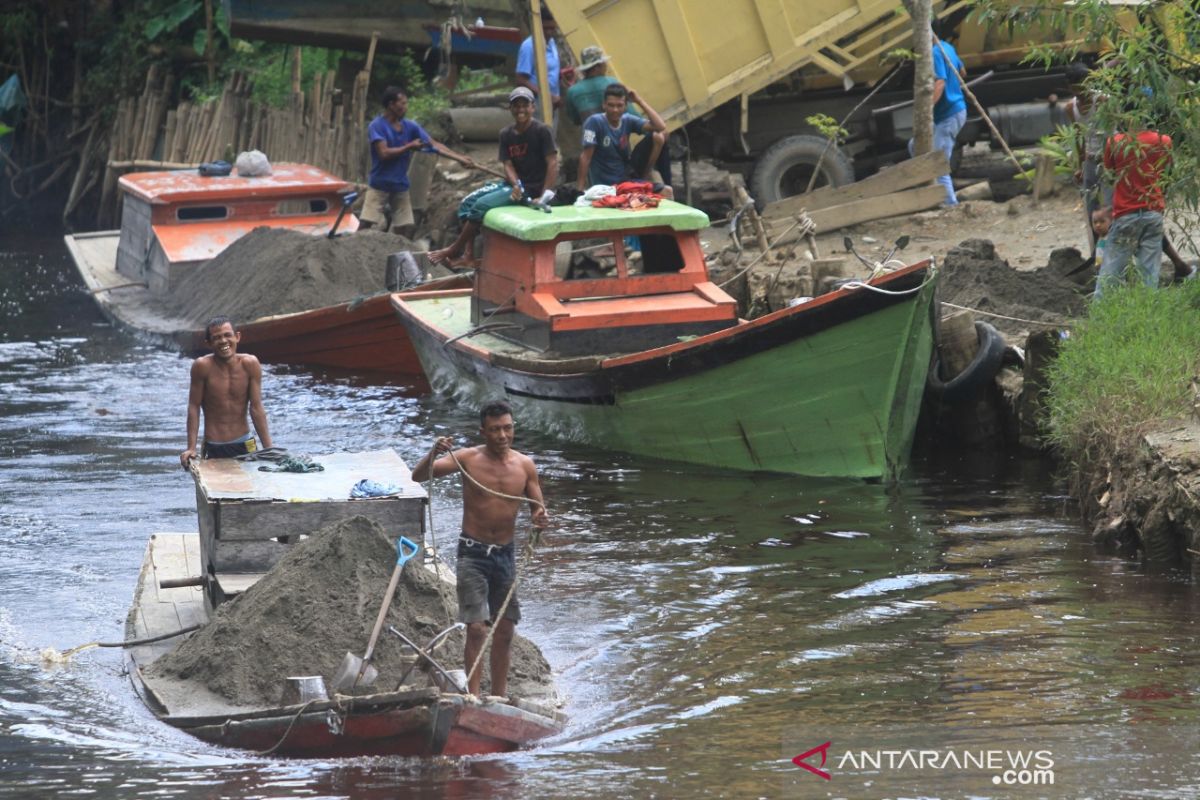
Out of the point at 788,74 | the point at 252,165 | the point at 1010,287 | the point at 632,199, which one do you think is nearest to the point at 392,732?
the point at 632,199

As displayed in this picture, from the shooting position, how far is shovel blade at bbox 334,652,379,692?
24.0ft

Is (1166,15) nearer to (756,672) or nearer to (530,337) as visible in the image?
A: (530,337)

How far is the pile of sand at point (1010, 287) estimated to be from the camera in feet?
46.0

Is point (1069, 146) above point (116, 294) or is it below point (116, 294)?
above

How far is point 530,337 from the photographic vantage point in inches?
563

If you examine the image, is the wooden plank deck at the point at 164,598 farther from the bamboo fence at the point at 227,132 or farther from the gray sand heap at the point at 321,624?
the bamboo fence at the point at 227,132

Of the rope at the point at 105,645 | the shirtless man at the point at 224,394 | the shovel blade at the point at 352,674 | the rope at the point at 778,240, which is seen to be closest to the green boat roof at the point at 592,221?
the rope at the point at 778,240

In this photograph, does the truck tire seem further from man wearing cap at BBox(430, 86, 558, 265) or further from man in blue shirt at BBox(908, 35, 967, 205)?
man wearing cap at BBox(430, 86, 558, 265)

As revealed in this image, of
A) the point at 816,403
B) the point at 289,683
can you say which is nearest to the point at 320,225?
the point at 816,403

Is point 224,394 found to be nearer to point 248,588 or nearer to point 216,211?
point 248,588

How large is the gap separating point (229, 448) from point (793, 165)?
34.5ft

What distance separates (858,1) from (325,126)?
8962 millimetres

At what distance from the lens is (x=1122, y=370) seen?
1130cm

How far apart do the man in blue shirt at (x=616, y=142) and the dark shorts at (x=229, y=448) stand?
20.4 feet
